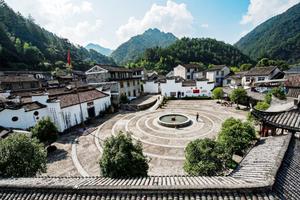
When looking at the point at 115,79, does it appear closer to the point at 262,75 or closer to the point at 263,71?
the point at 262,75

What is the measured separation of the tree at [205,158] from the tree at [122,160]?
8.77 ft

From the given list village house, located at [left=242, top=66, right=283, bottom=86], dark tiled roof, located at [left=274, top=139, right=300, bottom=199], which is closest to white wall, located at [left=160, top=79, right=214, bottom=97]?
village house, located at [left=242, top=66, right=283, bottom=86]

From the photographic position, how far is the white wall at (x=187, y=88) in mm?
40812

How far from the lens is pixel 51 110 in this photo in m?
22.2

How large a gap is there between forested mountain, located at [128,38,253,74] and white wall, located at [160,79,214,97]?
49.3 metres

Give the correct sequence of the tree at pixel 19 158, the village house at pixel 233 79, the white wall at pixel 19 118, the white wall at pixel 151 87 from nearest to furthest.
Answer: the tree at pixel 19 158, the white wall at pixel 19 118, the village house at pixel 233 79, the white wall at pixel 151 87

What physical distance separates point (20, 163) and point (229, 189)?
35.9ft

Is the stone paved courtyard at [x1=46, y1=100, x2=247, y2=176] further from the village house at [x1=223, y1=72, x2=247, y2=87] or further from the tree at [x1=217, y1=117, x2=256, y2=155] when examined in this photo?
the village house at [x1=223, y1=72, x2=247, y2=87]

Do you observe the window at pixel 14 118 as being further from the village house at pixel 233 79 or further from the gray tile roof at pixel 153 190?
the village house at pixel 233 79

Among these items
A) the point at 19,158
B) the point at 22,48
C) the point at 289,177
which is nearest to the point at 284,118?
the point at 289,177

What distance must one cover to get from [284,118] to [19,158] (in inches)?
595

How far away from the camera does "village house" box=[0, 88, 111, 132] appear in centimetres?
1952

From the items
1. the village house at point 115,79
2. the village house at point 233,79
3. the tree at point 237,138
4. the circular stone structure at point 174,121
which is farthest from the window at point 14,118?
the village house at point 233,79

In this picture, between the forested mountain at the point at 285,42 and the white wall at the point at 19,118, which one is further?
the forested mountain at the point at 285,42
